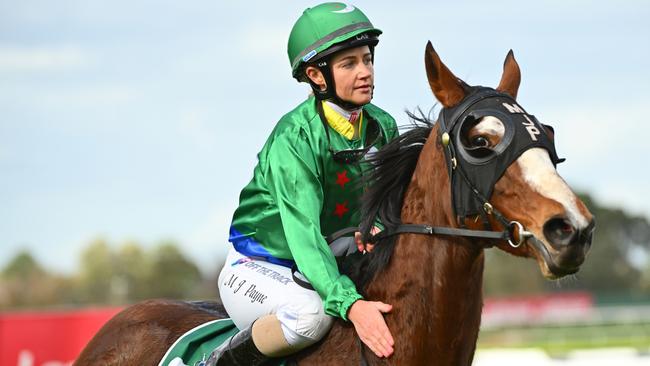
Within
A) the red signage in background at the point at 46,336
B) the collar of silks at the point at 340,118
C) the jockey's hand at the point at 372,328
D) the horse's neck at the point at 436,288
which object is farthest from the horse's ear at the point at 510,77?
the red signage in background at the point at 46,336

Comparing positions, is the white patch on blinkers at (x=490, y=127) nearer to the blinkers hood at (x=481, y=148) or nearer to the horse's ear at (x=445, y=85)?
the blinkers hood at (x=481, y=148)

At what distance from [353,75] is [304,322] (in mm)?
1207

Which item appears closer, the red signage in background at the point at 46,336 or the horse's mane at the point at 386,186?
the horse's mane at the point at 386,186

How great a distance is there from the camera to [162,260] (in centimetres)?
7069

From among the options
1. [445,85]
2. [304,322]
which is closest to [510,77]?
[445,85]

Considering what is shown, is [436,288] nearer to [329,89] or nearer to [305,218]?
[305,218]

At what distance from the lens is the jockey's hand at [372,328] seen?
4129mm

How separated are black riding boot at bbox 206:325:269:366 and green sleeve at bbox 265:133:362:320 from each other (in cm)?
46

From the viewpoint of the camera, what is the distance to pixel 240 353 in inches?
178

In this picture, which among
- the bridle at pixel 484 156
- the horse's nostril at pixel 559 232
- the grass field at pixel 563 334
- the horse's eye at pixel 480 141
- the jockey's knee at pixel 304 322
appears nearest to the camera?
the horse's nostril at pixel 559 232

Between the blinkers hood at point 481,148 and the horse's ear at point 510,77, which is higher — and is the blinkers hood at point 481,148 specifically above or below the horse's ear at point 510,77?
below

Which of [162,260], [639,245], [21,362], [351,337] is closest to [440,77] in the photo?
[351,337]

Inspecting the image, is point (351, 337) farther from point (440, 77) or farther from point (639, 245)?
point (639, 245)

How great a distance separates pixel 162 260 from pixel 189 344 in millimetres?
66671
